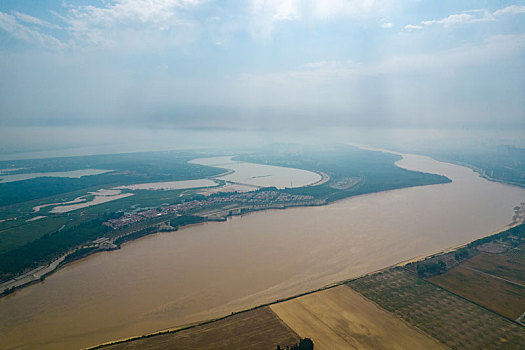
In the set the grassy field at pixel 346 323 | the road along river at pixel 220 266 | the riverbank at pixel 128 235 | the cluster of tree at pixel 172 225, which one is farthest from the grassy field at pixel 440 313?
the riverbank at pixel 128 235

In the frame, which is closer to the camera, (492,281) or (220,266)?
(492,281)

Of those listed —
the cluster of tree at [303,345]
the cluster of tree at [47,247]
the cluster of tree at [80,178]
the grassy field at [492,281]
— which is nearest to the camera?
the cluster of tree at [303,345]

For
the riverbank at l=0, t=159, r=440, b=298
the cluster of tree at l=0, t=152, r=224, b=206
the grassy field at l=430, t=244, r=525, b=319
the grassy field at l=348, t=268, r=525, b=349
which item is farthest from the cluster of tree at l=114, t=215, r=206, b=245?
the cluster of tree at l=0, t=152, r=224, b=206

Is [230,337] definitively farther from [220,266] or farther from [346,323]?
[220,266]

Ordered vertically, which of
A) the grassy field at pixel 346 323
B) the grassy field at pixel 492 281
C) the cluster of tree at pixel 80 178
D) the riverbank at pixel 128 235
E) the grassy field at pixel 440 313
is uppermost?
the cluster of tree at pixel 80 178

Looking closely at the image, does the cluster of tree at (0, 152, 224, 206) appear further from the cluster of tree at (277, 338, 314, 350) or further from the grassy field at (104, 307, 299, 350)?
the cluster of tree at (277, 338, 314, 350)

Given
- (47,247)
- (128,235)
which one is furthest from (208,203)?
(47,247)

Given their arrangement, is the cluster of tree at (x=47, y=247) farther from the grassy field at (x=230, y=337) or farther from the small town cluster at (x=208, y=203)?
the grassy field at (x=230, y=337)
